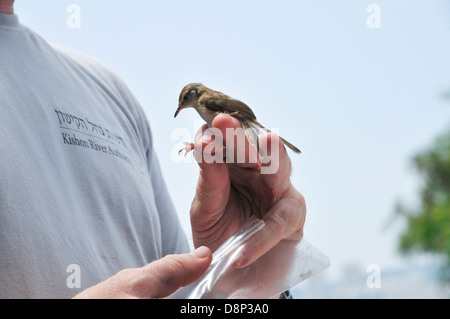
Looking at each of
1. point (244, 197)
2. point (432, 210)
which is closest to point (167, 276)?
point (244, 197)

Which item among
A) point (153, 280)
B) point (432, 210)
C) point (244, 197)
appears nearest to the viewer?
point (153, 280)

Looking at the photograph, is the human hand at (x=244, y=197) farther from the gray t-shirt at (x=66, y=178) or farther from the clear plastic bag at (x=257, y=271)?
the gray t-shirt at (x=66, y=178)

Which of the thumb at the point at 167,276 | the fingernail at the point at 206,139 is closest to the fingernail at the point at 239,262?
the thumb at the point at 167,276

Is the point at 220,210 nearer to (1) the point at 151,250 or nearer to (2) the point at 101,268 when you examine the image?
(2) the point at 101,268

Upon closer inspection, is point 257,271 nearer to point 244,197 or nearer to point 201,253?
point 201,253

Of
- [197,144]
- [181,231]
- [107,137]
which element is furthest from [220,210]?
[181,231]

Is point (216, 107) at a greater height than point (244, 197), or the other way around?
point (216, 107)
